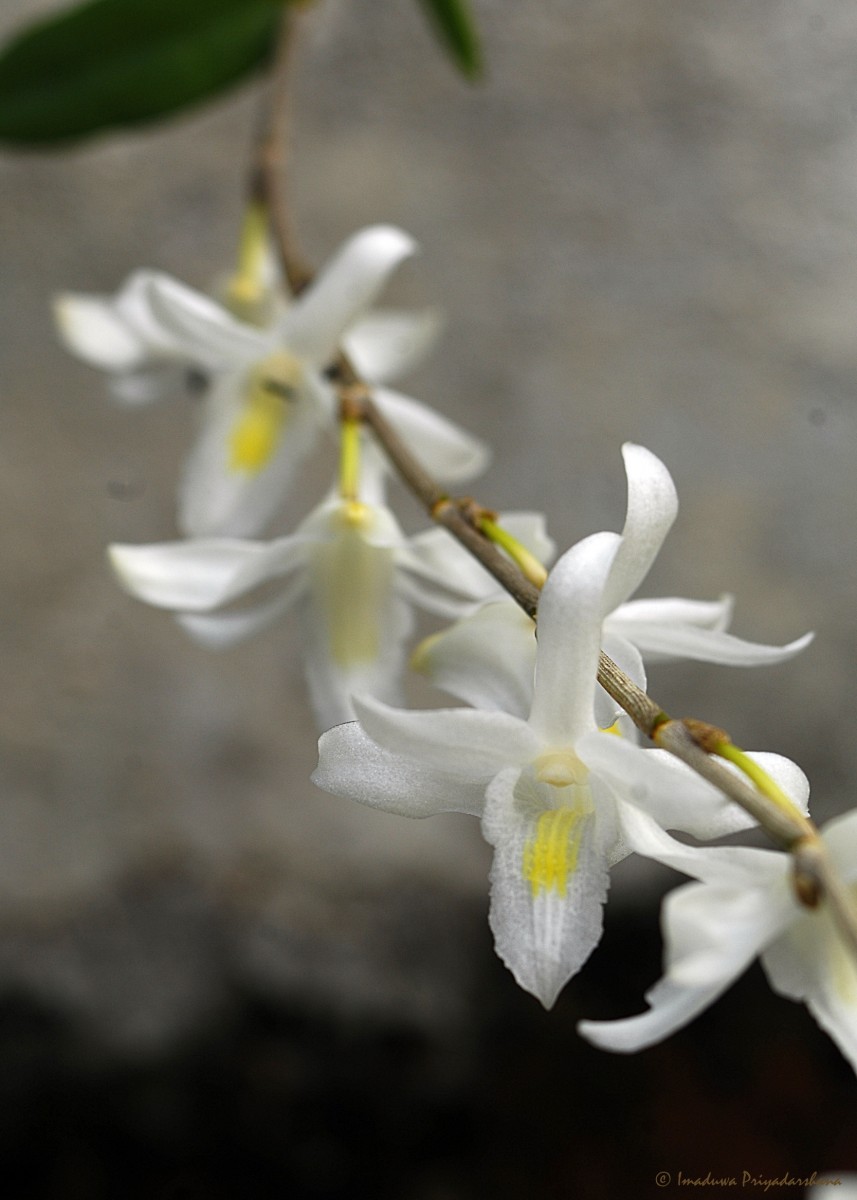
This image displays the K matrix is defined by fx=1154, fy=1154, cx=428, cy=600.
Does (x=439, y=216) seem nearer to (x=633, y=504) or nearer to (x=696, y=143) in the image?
(x=696, y=143)

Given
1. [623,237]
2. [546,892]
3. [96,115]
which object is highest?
[96,115]

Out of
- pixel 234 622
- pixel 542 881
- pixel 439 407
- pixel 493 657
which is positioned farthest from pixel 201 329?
pixel 439 407

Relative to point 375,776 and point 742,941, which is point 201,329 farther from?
point 742,941

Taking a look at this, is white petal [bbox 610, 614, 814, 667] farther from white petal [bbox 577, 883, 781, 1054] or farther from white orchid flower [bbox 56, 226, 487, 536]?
white orchid flower [bbox 56, 226, 487, 536]

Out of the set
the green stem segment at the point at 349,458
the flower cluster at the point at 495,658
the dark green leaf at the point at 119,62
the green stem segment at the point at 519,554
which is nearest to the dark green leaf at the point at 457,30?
the dark green leaf at the point at 119,62

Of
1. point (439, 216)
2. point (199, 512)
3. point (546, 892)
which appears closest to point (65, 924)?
point (199, 512)

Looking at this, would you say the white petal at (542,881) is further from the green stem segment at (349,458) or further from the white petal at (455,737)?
the green stem segment at (349,458)
